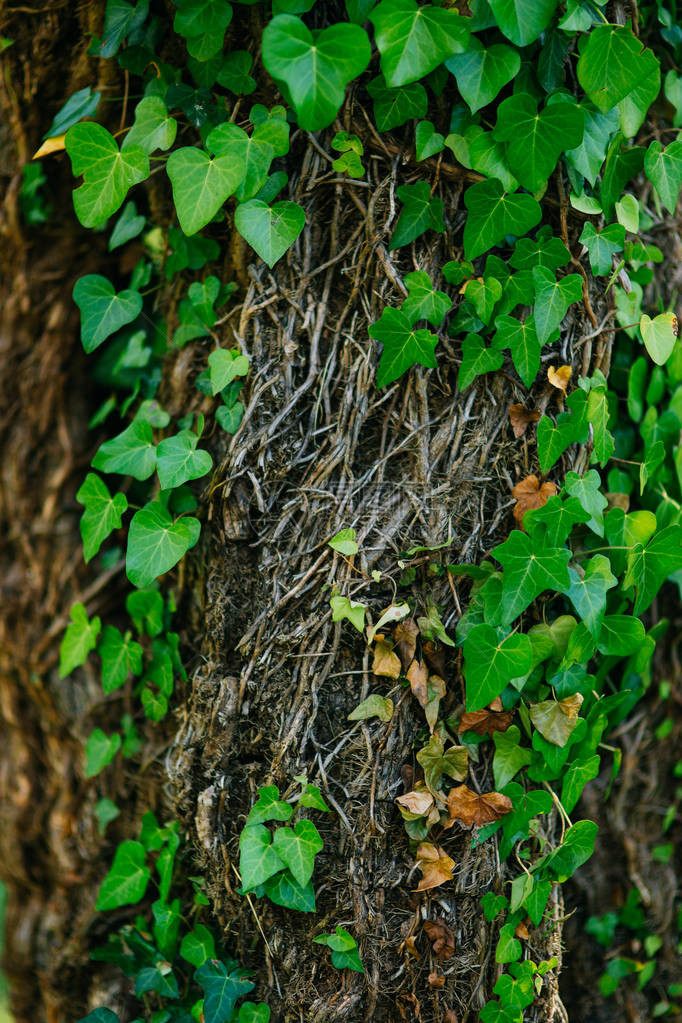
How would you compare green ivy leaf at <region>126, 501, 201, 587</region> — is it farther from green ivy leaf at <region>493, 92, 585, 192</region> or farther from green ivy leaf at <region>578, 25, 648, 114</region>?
green ivy leaf at <region>578, 25, 648, 114</region>

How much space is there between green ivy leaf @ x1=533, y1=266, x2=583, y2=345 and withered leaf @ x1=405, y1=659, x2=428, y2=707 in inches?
21.6

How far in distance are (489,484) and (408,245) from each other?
0.41 metres

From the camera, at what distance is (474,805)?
1168 mm

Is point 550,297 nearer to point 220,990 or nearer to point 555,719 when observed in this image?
point 555,719

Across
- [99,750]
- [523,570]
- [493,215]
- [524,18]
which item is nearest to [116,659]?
[99,750]

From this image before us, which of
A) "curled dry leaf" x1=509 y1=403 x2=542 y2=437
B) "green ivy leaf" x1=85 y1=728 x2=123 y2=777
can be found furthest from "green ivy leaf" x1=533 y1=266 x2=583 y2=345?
"green ivy leaf" x1=85 y1=728 x2=123 y2=777

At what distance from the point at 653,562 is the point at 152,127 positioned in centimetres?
104

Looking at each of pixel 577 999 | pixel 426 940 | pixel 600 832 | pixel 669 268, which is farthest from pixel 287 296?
pixel 577 999

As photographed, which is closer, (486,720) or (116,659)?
(486,720)

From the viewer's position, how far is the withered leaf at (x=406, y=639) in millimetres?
1176

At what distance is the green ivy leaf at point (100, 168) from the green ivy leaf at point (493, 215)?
494mm

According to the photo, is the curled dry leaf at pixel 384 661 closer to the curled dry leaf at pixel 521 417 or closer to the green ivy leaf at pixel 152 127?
the curled dry leaf at pixel 521 417

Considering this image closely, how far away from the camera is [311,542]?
1200 millimetres

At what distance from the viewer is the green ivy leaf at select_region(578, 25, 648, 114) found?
1013 millimetres
